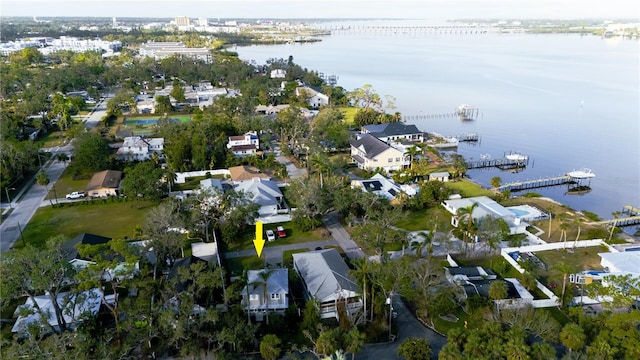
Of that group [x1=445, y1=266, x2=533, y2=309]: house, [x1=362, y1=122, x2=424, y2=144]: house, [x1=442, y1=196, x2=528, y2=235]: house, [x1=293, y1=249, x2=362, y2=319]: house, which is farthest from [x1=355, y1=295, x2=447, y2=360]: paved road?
[x1=362, y1=122, x2=424, y2=144]: house

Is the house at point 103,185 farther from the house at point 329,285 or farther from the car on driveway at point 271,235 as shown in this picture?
the house at point 329,285

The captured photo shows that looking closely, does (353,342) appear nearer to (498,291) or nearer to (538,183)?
(498,291)

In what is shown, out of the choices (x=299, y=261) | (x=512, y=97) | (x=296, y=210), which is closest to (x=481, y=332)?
(x=299, y=261)

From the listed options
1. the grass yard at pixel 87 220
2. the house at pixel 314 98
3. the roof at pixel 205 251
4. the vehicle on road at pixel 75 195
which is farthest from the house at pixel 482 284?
the house at pixel 314 98

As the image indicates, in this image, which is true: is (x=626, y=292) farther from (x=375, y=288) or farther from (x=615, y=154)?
(x=615, y=154)

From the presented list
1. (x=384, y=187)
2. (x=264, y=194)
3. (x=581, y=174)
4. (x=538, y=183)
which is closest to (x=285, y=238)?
(x=264, y=194)
